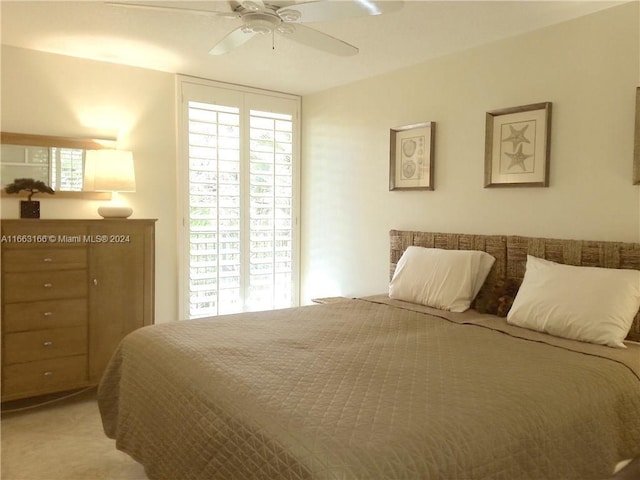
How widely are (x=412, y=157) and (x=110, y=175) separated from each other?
2.13m

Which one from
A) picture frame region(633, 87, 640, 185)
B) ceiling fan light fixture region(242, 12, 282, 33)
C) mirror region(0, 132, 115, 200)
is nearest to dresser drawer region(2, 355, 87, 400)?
mirror region(0, 132, 115, 200)

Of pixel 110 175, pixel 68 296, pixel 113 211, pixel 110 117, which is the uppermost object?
pixel 110 117

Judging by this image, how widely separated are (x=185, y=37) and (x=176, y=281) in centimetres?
188

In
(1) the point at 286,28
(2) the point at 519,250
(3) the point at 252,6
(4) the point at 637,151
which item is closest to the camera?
(3) the point at 252,6

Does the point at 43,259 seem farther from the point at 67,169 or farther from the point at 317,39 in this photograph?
the point at 317,39

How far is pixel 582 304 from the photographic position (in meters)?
2.24

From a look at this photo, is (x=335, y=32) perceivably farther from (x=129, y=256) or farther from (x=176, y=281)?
(x=176, y=281)

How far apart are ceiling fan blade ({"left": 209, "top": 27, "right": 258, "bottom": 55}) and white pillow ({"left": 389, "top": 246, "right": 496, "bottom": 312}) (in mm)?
1693

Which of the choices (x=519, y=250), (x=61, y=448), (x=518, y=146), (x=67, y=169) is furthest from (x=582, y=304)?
(x=67, y=169)

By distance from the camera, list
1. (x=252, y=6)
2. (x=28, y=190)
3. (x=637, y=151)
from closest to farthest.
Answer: (x=252, y=6)
(x=637, y=151)
(x=28, y=190)

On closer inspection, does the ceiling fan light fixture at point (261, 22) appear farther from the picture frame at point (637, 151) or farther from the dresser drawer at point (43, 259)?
the dresser drawer at point (43, 259)

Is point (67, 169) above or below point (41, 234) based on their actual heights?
above

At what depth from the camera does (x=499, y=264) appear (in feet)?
9.73

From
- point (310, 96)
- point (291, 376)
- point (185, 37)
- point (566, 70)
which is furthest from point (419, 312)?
point (310, 96)
